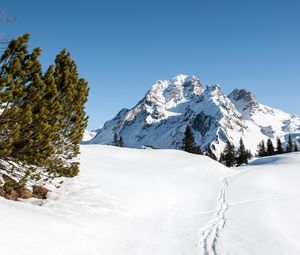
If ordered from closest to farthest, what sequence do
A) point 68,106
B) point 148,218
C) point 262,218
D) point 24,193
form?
point 24,193 < point 68,106 < point 148,218 < point 262,218

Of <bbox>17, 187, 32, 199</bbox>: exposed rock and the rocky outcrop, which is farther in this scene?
<bbox>17, 187, 32, 199</bbox>: exposed rock

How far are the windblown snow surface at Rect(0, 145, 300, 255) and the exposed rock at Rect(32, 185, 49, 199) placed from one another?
0.97ft

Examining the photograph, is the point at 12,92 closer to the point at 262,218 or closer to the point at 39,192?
the point at 39,192

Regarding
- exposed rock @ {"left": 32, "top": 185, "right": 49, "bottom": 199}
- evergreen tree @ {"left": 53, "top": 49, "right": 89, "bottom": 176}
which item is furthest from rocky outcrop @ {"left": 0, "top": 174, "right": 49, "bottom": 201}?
evergreen tree @ {"left": 53, "top": 49, "right": 89, "bottom": 176}

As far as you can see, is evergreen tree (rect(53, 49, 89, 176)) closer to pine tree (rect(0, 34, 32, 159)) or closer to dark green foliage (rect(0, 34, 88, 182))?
dark green foliage (rect(0, 34, 88, 182))

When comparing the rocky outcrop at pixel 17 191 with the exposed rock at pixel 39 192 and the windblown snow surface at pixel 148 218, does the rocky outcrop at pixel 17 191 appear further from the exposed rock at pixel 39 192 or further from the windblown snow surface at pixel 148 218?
the windblown snow surface at pixel 148 218

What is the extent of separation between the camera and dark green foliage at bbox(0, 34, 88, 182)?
40.1 ft

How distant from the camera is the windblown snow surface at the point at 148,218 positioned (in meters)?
10.1

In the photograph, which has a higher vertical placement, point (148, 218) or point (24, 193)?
point (24, 193)

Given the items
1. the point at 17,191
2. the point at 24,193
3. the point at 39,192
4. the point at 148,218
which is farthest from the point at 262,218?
the point at 17,191

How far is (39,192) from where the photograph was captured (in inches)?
622

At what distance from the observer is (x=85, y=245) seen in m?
10.3

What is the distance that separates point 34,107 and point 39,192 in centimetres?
428

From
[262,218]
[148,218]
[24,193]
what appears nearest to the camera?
[24,193]
